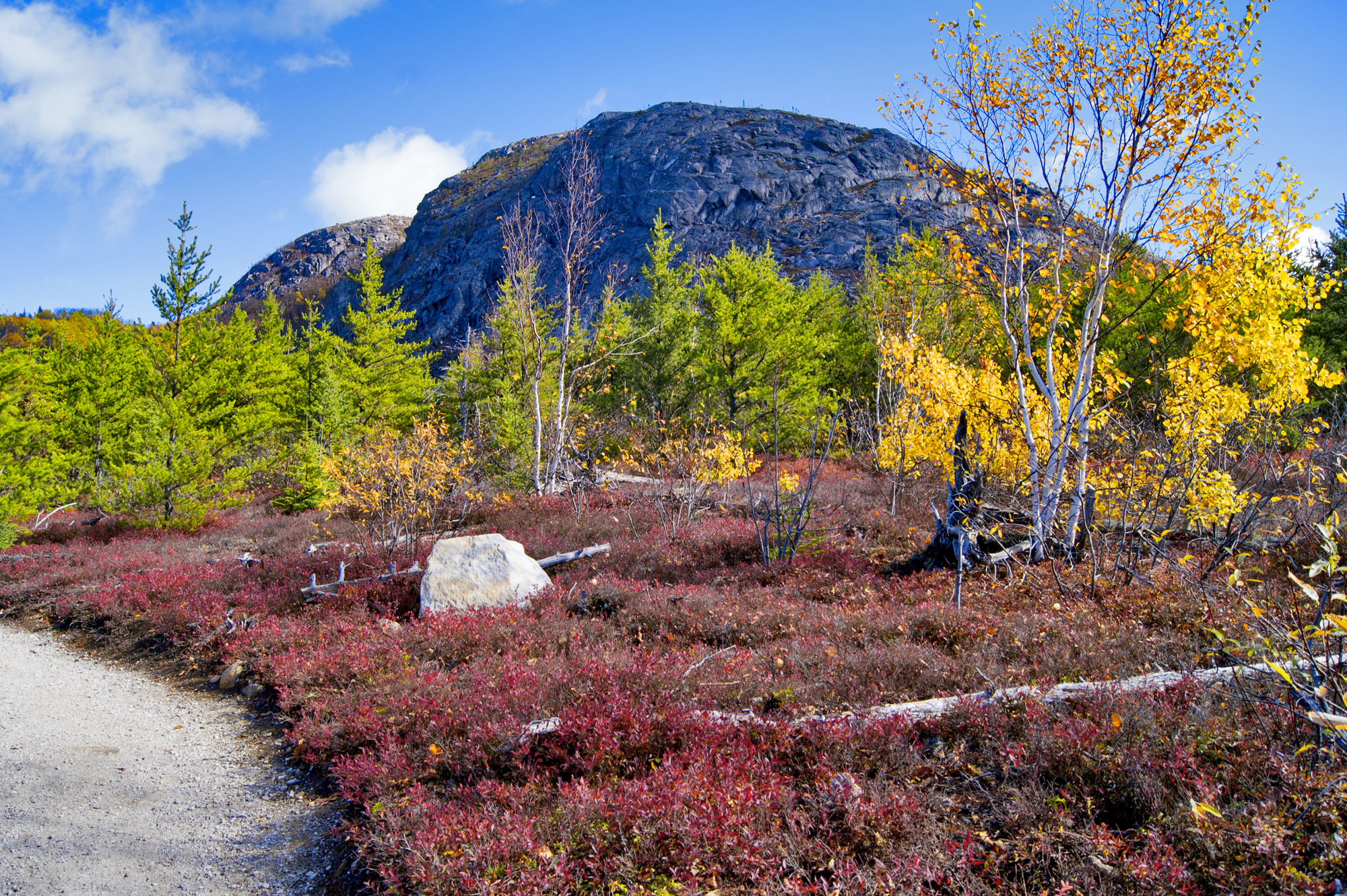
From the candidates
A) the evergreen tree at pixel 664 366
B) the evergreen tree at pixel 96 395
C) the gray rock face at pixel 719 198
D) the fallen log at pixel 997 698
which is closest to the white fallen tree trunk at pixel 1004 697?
the fallen log at pixel 997 698

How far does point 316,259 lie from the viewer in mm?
149625

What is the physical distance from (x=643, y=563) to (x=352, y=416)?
764 inches

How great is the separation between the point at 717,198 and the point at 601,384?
210 ft

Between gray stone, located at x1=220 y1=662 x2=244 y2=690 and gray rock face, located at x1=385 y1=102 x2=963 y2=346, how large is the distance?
65531mm

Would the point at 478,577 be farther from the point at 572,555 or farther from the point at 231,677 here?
the point at 231,677

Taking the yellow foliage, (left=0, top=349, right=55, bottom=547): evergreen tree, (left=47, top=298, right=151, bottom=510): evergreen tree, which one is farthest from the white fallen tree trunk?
(left=47, top=298, right=151, bottom=510): evergreen tree

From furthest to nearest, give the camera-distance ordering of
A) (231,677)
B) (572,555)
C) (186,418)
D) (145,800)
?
(186,418)
(572,555)
(231,677)
(145,800)

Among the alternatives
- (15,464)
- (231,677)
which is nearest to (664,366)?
(15,464)

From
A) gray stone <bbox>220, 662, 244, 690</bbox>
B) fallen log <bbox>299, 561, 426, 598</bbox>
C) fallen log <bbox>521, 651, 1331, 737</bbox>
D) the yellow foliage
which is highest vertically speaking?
the yellow foliage

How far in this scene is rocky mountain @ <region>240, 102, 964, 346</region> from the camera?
76.6 m

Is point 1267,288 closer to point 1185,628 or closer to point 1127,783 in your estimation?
point 1185,628

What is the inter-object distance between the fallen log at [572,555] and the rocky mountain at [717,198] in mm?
61355

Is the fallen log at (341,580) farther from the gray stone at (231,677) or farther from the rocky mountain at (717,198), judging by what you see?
the rocky mountain at (717,198)

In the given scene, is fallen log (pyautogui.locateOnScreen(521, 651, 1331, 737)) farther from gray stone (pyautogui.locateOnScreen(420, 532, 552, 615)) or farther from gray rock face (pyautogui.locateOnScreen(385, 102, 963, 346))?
gray rock face (pyautogui.locateOnScreen(385, 102, 963, 346))
